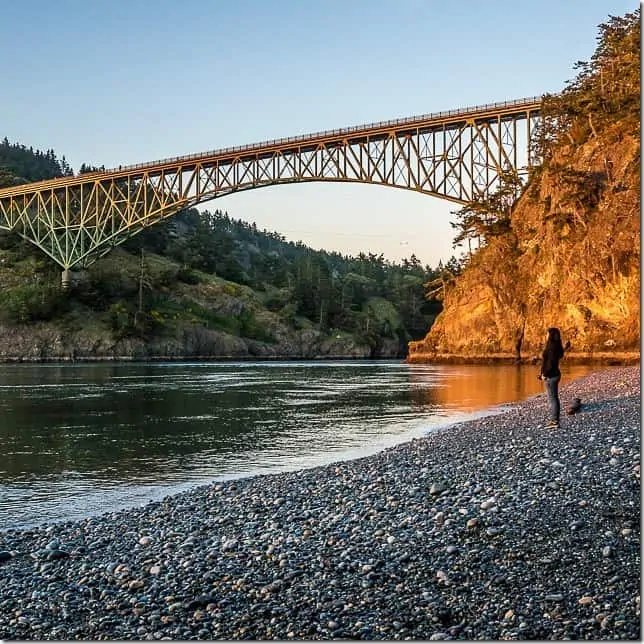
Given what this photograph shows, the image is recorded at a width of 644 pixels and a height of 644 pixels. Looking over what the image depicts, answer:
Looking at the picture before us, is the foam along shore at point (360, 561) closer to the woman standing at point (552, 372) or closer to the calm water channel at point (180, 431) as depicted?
the calm water channel at point (180, 431)

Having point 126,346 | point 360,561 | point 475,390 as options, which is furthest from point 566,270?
point 126,346

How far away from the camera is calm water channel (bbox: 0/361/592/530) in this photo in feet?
46.7

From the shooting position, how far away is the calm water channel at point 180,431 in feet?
46.7

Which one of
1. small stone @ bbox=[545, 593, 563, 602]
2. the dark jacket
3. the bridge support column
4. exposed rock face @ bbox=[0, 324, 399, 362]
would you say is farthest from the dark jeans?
the bridge support column

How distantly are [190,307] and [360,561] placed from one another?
347ft

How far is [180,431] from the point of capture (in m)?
23.1

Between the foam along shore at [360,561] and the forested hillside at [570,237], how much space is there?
4428 centimetres

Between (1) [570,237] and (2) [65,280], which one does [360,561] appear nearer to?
(1) [570,237]

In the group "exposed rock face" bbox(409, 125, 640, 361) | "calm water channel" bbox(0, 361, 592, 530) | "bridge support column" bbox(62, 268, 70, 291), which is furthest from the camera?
"bridge support column" bbox(62, 268, 70, 291)

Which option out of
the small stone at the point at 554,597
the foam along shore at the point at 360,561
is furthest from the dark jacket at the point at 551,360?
the small stone at the point at 554,597

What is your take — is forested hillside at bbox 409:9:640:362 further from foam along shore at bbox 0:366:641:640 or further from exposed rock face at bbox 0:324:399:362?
foam along shore at bbox 0:366:641:640

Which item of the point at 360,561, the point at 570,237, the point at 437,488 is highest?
the point at 570,237

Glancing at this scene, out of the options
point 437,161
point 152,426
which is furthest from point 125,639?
point 437,161

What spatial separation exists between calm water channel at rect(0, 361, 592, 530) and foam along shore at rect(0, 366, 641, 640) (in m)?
2.74
